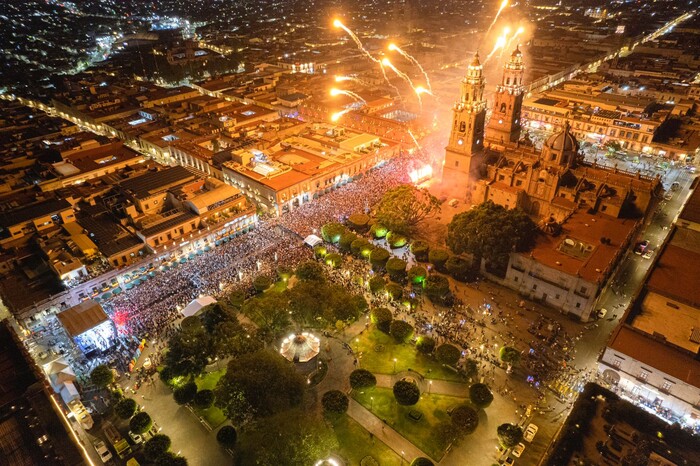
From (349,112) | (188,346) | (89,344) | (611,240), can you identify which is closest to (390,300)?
(188,346)

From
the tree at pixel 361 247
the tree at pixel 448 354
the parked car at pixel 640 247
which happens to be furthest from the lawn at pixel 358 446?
the parked car at pixel 640 247

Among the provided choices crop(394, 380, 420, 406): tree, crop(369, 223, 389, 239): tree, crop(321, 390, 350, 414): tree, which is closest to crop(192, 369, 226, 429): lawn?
crop(321, 390, 350, 414): tree

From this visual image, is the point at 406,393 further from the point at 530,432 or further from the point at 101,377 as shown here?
the point at 101,377

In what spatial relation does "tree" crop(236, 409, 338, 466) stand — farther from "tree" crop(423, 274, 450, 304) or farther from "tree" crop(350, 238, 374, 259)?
"tree" crop(350, 238, 374, 259)

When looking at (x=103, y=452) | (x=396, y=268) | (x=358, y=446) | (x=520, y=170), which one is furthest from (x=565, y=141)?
(x=103, y=452)

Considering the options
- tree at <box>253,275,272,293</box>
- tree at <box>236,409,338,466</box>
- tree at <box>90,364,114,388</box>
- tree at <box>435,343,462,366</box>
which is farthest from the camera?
tree at <box>253,275,272,293</box>

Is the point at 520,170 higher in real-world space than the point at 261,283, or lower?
higher
